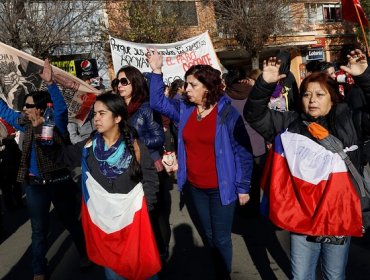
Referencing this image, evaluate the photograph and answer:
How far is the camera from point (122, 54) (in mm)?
8820

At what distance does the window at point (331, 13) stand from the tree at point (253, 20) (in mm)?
7829

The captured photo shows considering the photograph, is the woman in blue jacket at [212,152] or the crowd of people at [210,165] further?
the woman in blue jacket at [212,152]

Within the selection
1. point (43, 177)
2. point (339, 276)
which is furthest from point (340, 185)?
point (43, 177)

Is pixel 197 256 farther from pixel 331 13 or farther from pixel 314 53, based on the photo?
pixel 331 13

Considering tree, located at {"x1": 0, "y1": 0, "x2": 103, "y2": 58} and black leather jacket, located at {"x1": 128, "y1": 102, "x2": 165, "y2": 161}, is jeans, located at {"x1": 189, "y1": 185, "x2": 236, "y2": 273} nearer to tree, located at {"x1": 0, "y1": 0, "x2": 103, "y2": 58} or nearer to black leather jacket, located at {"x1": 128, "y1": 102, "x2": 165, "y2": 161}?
black leather jacket, located at {"x1": 128, "y1": 102, "x2": 165, "y2": 161}

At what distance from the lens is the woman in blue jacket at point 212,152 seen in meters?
3.21

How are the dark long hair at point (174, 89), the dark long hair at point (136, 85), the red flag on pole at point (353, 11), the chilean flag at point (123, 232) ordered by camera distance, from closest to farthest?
the chilean flag at point (123, 232), the dark long hair at point (136, 85), the red flag on pole at point (353, 11), the dark long hair at point (174, 89)

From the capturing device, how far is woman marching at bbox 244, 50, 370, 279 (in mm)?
2381

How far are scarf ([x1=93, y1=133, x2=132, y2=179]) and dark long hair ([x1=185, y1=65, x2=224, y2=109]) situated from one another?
81 centimetres

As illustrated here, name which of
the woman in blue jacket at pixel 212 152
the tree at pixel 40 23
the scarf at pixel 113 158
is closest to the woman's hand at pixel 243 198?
the woman in blue jacket at pixel 212 152

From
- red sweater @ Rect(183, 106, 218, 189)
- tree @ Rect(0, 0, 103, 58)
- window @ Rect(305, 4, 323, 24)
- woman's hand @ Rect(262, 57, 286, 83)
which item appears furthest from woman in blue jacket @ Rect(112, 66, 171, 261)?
window @ Rect(305, 4, 323, 24)

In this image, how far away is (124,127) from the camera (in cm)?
302

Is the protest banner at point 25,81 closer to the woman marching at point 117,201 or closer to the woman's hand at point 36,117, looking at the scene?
the woman's hand at point 36,117

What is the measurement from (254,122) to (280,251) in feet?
6.32
